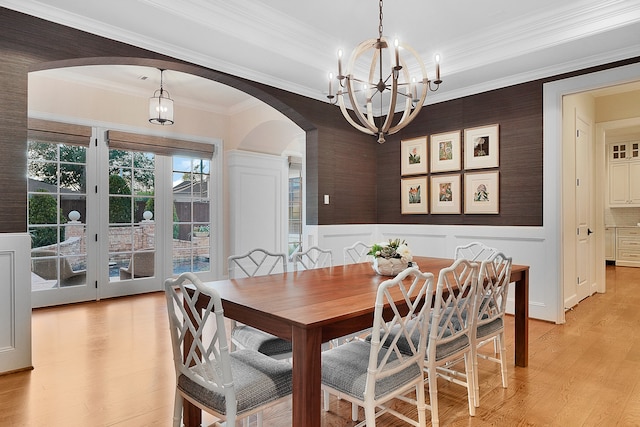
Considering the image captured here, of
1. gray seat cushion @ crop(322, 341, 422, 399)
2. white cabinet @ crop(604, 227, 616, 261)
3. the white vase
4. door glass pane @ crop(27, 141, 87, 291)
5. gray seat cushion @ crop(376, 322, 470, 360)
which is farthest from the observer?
white cabinet @ crop(604, 227, 616, 261)

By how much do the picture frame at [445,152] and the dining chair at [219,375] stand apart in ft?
11.8

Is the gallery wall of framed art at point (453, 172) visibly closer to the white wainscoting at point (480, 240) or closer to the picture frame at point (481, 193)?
the picture frame at point (481, 193)

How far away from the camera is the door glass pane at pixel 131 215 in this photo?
5.13m

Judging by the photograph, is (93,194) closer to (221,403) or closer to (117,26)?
(117,26)

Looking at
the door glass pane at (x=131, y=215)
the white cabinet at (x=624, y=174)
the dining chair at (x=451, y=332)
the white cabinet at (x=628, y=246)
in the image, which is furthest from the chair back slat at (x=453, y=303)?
the white cabinet at (x=628, y=246)

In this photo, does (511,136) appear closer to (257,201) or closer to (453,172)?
(453,172)

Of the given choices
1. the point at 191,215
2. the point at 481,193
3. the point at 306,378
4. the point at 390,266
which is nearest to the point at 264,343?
the point at 306,378

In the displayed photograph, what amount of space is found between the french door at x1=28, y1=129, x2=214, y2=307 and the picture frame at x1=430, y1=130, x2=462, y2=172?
349 centimetres

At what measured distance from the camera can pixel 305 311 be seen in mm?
1601

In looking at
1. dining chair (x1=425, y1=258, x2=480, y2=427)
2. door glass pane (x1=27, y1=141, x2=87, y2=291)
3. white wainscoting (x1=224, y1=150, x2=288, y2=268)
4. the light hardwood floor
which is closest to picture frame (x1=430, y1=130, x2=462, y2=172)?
the light hardwood floor

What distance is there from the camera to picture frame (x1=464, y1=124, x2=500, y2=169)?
4.23 meters

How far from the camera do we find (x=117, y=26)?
2947 mm

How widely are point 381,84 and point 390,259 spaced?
1.10 metres

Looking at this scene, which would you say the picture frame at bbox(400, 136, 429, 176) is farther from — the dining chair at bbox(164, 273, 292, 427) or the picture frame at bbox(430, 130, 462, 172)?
the dining chair at bbox(164, 273, 292, 427)
